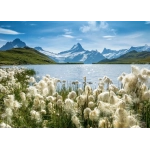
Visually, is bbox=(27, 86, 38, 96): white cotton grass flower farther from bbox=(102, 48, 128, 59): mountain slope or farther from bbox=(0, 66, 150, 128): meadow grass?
bbox=(102, 48, 128, 59): mountain slope

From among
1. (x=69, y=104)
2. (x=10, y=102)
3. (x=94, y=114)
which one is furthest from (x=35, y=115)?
(x=94, y=114)

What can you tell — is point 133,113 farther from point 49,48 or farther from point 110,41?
point 49,48

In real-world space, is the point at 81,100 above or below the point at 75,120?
above

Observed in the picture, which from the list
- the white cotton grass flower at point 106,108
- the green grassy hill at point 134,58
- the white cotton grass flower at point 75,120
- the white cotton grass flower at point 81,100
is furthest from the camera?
the green grassy hill at point 134,58

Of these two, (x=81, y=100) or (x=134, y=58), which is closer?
(x=81, y=100)

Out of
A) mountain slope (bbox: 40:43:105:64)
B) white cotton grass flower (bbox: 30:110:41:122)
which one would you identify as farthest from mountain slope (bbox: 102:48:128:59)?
white cotton grass flower (bbox: 30:110:41:122)

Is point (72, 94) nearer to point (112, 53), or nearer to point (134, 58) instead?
point (112, 53)

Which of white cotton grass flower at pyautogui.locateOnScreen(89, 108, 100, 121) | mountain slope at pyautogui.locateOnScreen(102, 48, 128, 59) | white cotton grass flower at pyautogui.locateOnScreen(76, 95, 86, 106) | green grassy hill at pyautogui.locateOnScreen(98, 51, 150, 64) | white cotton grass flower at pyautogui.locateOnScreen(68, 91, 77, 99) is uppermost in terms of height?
mountain slope at pyautogui.locateOnScreen(102, 48, 128, 59)

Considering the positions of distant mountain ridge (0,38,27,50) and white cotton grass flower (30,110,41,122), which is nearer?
white cotton grass flower (30,110,41,122)

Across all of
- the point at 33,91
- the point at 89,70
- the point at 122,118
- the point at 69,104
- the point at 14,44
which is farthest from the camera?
the point at 89,70

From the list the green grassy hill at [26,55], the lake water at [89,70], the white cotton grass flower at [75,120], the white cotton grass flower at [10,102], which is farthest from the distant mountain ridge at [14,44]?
the white cotton grass flower at [75,120]

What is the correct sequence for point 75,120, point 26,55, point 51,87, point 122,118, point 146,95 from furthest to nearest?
point 26,55 < point 51,87 < point 75,120 < point 146,95 < point 122,118

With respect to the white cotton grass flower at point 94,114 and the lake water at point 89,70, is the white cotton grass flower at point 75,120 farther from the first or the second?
the lake water at point 89,70
